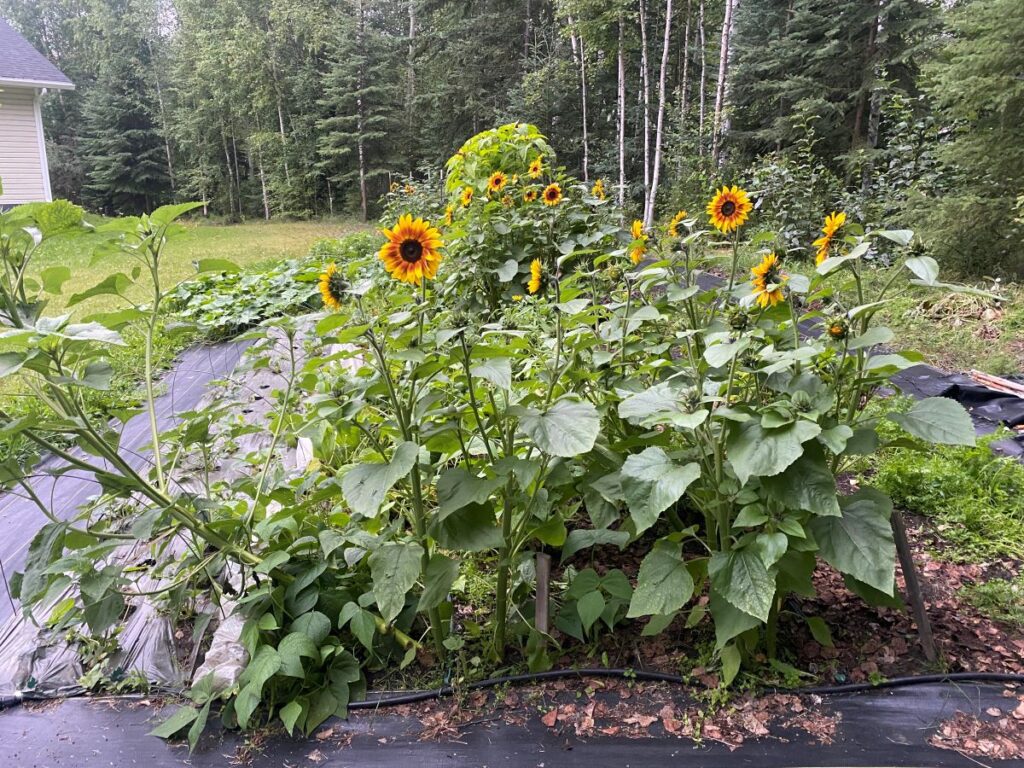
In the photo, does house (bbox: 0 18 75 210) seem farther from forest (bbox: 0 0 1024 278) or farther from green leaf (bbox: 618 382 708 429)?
green leaf (bbox: 618 382 708 429)

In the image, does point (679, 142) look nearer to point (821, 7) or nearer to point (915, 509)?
point (821, 7)

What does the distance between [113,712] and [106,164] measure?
21555 millimetres

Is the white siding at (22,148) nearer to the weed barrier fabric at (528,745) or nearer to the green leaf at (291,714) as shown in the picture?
the weed barrier fabric at (528,745)

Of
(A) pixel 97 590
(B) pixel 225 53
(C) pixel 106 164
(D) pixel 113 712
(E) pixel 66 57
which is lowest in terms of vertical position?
(D) pixel 113 712

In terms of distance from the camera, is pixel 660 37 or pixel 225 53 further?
pixel 225 53

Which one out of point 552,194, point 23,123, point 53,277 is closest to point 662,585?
point 53,277

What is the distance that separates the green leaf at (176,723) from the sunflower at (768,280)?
1.46 m

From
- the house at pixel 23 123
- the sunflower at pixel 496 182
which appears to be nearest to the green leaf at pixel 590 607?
the sunflower at pixel 496 182

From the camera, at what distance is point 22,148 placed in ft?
33.5

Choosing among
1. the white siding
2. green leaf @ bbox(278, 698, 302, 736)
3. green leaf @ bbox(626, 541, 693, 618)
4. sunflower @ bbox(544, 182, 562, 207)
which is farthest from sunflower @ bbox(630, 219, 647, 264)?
the white siding

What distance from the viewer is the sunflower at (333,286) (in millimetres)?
1182

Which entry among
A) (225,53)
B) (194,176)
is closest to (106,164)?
(194,176)

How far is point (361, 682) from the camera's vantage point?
1400mm

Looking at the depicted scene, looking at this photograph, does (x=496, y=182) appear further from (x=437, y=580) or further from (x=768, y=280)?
(x=437, y=580)
